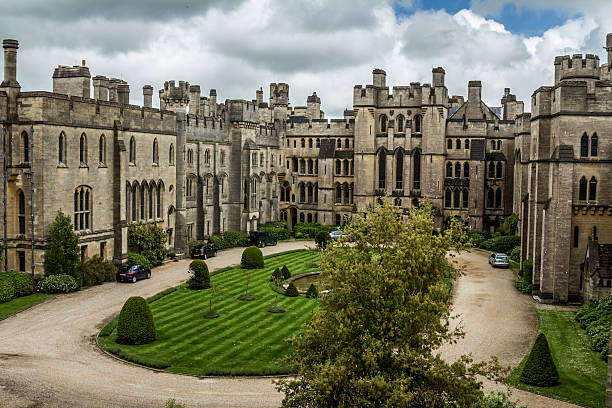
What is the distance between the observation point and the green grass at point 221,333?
23.9 metres

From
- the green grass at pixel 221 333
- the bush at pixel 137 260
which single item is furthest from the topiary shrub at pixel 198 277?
the bush at pixel 137 260

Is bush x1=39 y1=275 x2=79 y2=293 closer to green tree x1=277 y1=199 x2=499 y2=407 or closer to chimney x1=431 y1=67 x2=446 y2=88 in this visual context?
green tree x1=277 y1=199 x2=499 y2=407

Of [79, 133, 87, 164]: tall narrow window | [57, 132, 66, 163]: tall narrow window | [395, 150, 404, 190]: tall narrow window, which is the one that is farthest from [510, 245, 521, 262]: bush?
[57, 132, 66, 163]: tall narrow window

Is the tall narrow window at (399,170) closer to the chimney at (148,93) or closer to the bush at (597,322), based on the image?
the chimney at (148,93)

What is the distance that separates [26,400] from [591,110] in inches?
1253

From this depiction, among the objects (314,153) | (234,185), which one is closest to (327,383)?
(234,185)

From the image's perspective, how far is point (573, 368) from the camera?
2398 centimetres

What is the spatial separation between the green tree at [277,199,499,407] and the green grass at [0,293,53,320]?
785 inches

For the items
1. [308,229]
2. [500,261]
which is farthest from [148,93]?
[500,261]

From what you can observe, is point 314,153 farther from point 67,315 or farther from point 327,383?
point 327,383

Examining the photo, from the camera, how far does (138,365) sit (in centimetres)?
2369

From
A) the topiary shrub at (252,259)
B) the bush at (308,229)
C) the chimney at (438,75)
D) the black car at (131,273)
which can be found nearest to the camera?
the black car at (131,273)

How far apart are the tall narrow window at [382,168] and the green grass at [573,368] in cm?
3464

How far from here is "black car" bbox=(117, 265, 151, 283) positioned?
38281 millimetres
